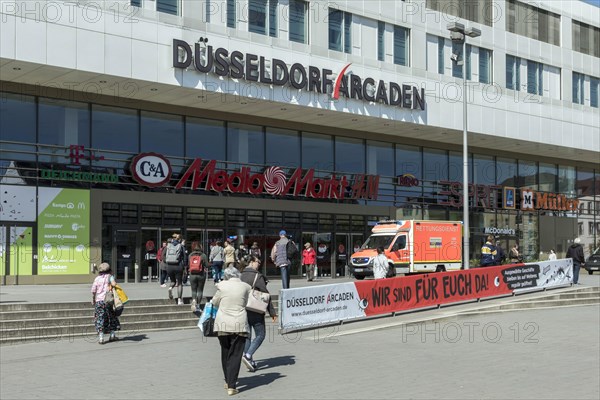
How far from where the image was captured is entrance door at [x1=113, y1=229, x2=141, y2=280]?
29156 millimetres

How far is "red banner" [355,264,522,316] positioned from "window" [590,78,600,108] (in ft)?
84.0

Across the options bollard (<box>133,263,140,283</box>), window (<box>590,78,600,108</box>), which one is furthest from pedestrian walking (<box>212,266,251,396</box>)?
window (<box>590,78,600,108</box>)

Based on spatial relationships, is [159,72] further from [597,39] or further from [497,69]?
[597,39]

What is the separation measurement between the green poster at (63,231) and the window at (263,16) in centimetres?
889

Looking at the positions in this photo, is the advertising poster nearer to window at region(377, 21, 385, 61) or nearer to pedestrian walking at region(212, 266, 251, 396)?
pedestrian walking at region(212, 266, 251, 396)

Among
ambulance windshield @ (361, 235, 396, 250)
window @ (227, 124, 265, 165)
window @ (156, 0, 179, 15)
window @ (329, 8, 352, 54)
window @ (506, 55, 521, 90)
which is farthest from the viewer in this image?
window @ (506, 55, 521, 90)

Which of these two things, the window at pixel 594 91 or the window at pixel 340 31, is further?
the window at pixel 594 91

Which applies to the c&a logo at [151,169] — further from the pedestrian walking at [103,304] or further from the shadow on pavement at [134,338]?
the pedestrian walking at [103,304]

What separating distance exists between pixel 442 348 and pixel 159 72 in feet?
50.2

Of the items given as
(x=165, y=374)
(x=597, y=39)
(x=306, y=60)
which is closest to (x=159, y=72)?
(x=306, y=60)

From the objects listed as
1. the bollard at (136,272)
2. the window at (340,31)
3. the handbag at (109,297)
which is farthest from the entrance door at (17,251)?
the window at (340,31)

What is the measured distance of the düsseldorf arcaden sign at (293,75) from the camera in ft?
89.2

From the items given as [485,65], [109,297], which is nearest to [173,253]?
[109,297]

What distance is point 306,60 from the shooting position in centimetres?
3055
